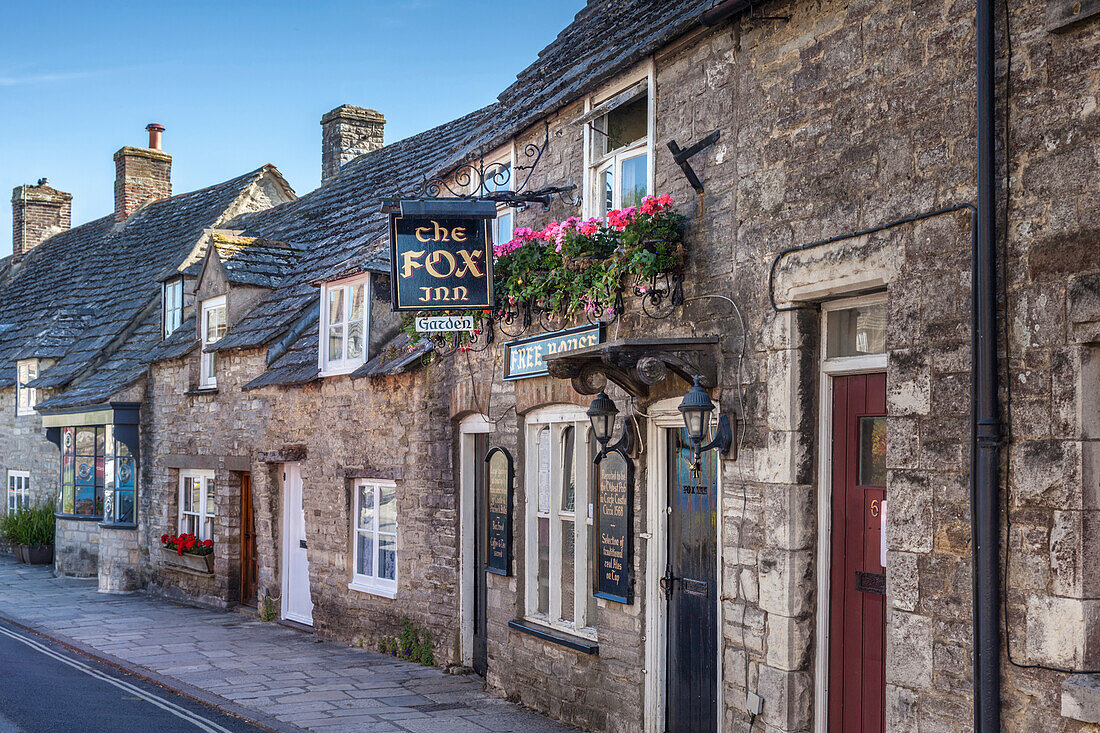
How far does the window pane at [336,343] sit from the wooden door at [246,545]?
3719 mm

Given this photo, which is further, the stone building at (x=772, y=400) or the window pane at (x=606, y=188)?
the window pane at (x=606, y=188)

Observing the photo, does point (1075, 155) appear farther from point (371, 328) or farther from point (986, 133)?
point (371, 328)

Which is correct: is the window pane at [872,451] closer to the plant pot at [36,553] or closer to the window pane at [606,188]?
the window pane at [606,188]

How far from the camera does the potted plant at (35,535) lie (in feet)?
74.7

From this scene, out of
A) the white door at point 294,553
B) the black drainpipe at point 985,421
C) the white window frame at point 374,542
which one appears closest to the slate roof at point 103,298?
the white door at point 294,553

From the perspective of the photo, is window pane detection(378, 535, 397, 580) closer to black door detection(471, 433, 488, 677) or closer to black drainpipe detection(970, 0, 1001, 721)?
black door detection(471, 433, 488, 677)

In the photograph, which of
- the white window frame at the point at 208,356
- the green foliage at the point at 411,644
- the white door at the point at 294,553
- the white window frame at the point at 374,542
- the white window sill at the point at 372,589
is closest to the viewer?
the green foliage at the point at 411,644

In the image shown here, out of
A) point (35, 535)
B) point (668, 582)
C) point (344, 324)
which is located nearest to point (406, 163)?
point (344, 324)

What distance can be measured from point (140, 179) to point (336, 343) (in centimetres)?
1695

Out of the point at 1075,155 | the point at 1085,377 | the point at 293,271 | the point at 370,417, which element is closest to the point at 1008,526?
the point at 1085,377

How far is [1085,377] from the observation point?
481 centimetres

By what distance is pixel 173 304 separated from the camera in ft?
64.6

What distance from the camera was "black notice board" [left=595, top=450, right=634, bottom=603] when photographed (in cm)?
819

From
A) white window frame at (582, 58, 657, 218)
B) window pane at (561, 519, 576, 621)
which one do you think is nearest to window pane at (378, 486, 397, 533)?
window pane at (561, 519, 576, 621)
